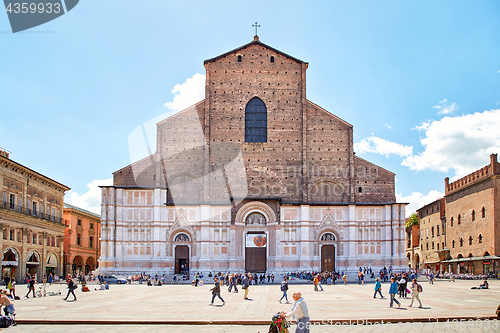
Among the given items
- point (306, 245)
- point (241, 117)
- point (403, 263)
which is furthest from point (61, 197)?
point (403, 263)

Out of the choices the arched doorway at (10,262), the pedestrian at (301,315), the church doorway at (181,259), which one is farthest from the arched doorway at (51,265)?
the pedestrian at (301,315)

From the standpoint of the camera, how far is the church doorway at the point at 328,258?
41.9m

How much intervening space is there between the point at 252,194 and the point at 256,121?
6.91 metres

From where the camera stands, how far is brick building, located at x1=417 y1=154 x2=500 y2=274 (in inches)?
1635

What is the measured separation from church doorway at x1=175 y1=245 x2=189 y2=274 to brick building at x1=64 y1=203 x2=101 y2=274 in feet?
54.0

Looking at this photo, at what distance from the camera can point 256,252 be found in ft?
137

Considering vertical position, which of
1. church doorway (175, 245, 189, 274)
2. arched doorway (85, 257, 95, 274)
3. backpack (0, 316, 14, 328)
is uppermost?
backpack (0, 316, 14, 328)

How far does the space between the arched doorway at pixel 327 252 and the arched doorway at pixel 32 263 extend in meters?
26.0

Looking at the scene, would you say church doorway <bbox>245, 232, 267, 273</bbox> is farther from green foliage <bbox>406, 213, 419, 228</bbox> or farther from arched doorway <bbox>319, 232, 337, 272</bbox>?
green foliage <bbox>406, 213, 419, 228</bbox>

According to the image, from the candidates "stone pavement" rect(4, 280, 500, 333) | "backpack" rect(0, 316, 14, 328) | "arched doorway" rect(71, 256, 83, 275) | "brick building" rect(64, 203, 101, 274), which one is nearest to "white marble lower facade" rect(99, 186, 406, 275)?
"brick building" rect(64, 203, 101, 274)

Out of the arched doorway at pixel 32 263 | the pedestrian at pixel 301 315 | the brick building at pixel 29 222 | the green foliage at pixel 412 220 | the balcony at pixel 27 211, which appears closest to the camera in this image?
the pedestrian at pixel 301 315

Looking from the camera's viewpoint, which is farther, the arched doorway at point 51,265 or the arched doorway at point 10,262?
the arched doorway at point 51,265

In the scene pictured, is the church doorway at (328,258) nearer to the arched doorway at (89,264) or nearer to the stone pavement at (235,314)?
the stone pavement at (235,314)

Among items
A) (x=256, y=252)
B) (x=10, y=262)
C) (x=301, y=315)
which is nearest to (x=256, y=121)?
(x=256, y=252)
